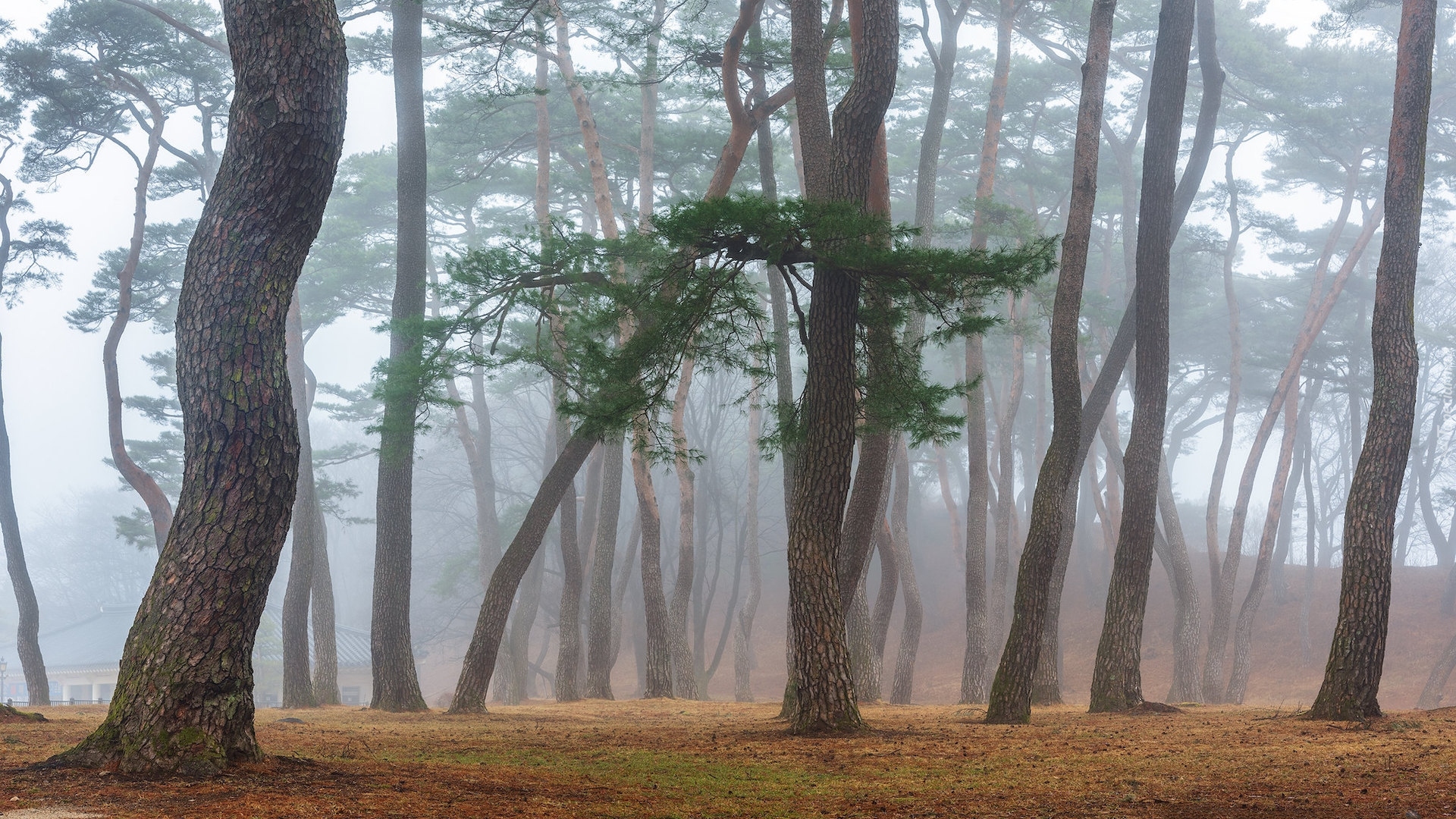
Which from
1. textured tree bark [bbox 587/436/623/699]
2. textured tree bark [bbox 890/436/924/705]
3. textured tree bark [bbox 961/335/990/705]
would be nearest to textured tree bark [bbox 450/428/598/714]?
textured tree bark [bbox 587/436/623/699]

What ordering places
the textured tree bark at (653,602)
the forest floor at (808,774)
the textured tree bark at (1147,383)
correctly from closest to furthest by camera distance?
the forest floor at (808,774)
the textured tree bark at (1147,383)
the textured tree bark at (653,602)

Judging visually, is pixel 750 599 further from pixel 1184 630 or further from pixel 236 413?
pixel 236 413

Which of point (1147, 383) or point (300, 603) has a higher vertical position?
point (1147, 383)

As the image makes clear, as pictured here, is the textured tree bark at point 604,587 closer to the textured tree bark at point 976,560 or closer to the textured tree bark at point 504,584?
the textured tree bark at point 504,584

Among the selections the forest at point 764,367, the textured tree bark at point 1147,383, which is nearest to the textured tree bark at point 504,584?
the forest at point 764,367

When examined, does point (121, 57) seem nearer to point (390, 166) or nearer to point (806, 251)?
point (390, 166)

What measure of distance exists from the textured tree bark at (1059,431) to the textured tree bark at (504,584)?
16.3ft

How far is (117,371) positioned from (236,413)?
13.4 meters

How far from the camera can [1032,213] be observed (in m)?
21.4

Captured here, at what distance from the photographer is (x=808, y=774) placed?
5.57 meters

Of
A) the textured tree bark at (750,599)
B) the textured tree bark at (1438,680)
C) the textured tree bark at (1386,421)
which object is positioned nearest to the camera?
the textured tree bark at (1386,421)

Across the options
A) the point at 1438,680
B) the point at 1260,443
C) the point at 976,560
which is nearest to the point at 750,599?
the point at 976,560

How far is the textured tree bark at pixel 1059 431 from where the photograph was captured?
8.72m

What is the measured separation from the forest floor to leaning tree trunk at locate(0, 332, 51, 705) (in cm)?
845
